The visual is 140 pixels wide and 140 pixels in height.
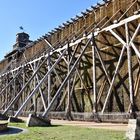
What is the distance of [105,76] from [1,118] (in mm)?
7144

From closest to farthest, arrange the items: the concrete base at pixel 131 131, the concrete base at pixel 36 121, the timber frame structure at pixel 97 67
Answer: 1. the concrete base at pixel 131 131
2. the concrete base at pixel 36 121
3. the timber frame structure at pixel 97 67

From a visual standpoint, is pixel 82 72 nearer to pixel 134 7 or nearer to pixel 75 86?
pixel 75 86

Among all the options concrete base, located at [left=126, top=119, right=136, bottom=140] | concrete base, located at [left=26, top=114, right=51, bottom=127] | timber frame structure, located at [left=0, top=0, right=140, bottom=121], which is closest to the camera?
concrete base, located at [left=126, top=119, right=136, bottom=140]

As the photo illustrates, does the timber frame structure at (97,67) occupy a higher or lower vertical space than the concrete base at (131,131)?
higher

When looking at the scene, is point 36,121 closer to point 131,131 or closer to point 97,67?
point 131,131

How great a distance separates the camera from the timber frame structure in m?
16.6

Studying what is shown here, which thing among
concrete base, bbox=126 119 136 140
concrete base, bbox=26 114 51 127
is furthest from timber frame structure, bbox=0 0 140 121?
concrete base, bbox=126 119 136 140

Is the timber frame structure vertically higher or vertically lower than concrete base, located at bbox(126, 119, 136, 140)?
higher

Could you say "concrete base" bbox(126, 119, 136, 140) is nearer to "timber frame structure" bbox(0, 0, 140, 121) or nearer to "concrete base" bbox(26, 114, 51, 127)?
"timber frame structure" bbox(0, 0, 140, 121)

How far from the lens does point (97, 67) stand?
21.0m

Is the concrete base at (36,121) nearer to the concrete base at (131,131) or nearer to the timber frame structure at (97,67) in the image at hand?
the timber frame structure at (97,67)

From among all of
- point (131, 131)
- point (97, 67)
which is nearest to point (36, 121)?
point (131, 131)

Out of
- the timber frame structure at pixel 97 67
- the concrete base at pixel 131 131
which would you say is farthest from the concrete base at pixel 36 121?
the concrete base at pixel 131 131

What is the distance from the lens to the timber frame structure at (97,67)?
1659 centimetres
